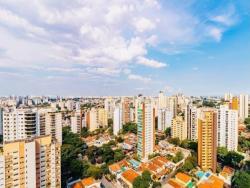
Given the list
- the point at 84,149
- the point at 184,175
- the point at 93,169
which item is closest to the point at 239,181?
the point at 184,175

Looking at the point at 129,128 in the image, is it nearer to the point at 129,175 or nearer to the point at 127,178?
the point at 129,175

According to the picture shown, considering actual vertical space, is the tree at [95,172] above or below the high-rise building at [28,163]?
below

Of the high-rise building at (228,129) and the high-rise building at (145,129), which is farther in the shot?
the high-rise building at (228,129)

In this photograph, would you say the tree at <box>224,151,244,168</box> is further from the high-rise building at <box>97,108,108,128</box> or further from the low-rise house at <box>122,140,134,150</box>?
the high-rise building at <box>97,108,108,128</box>

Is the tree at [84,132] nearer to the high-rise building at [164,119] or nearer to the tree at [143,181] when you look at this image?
the high-rise building at [164,119]

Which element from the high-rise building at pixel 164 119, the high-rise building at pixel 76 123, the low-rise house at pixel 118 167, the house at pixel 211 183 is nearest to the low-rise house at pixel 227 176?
the house at pixel 211 183

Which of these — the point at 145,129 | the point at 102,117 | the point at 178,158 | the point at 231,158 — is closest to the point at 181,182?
the point at 178,158
